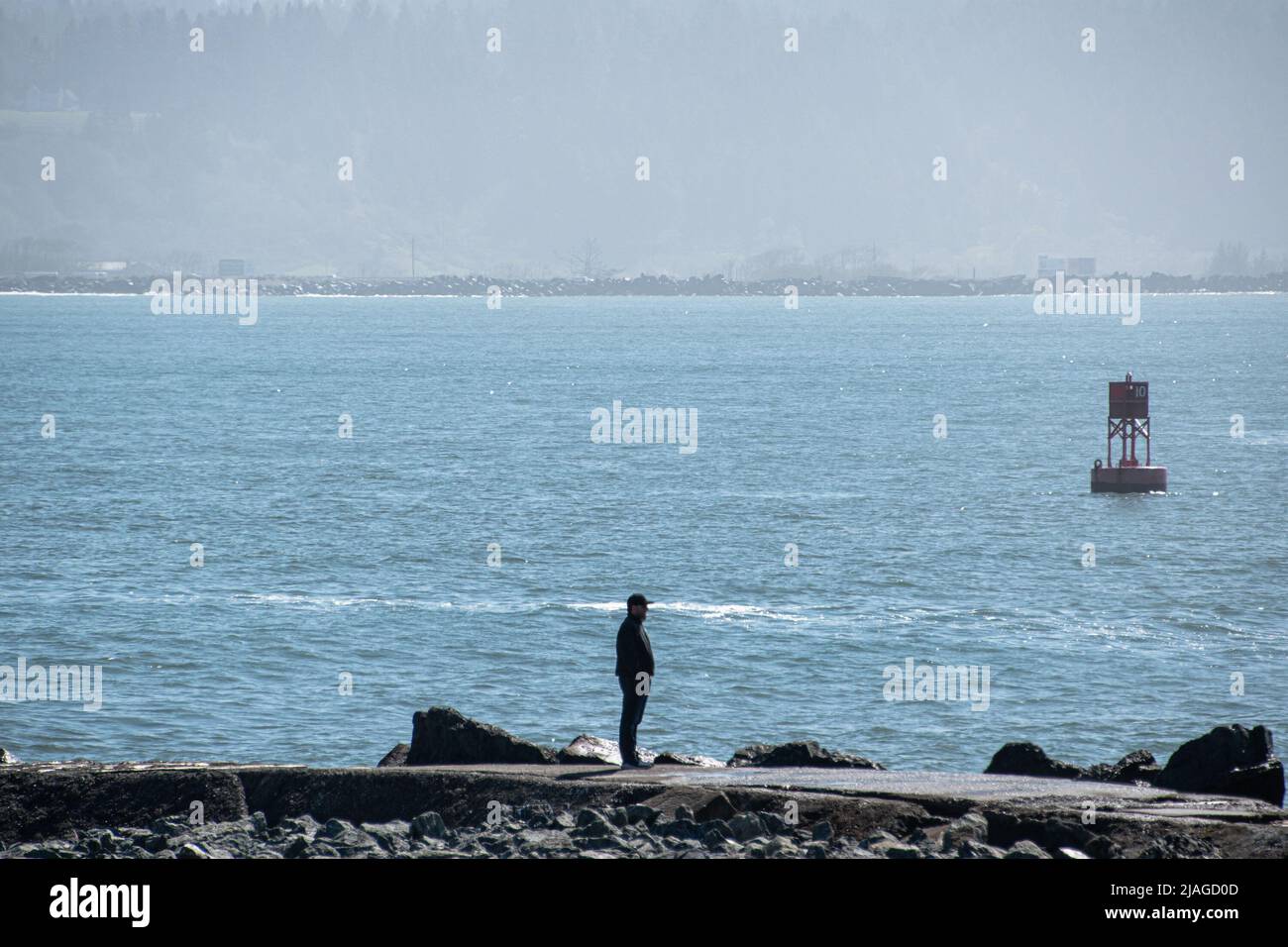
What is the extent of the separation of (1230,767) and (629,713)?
6957mm

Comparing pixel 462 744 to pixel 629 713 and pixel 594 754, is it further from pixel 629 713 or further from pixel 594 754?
pixel 629 713

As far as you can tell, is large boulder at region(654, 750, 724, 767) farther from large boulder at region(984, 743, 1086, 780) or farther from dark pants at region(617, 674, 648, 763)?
large boulder at region(984, 743, 1086, 780)

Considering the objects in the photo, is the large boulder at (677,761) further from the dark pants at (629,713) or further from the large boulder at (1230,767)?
the large boulder at (1230,767)

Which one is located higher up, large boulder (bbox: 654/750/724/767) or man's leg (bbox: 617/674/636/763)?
man's leg (bbox: 617/674/636/763)

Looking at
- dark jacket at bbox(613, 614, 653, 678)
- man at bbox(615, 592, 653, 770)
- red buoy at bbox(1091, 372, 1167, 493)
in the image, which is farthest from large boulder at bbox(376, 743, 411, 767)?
red buoy at bbox(1091, 372, 1167, 493)

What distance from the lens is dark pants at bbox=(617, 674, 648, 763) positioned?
18891mm

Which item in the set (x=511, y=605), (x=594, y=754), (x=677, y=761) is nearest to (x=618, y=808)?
(x=677, y=761)

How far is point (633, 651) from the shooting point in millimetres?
18781

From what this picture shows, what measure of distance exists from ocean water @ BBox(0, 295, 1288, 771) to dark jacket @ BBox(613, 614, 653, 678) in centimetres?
1201

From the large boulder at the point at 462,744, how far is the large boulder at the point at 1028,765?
19.4 feet

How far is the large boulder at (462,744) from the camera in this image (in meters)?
20.1

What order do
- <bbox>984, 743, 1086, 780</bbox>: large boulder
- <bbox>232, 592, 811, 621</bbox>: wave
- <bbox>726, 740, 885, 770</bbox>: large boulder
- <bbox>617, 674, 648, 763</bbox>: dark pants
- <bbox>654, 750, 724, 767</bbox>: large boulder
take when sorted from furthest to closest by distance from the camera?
1. <bbox>232, 592, 811, 621</bbox>: wave
2. <bbox>984, 743, 1086, 780</bbox>: large boulder
3. <bbox>726, 740, 885, 770</bbox>: large boulder
4. <bbox>654, 750, 724, 767</bbox>: large boulder
5. <bbox>617, 674, 648, 763</bbox>: dark pants
